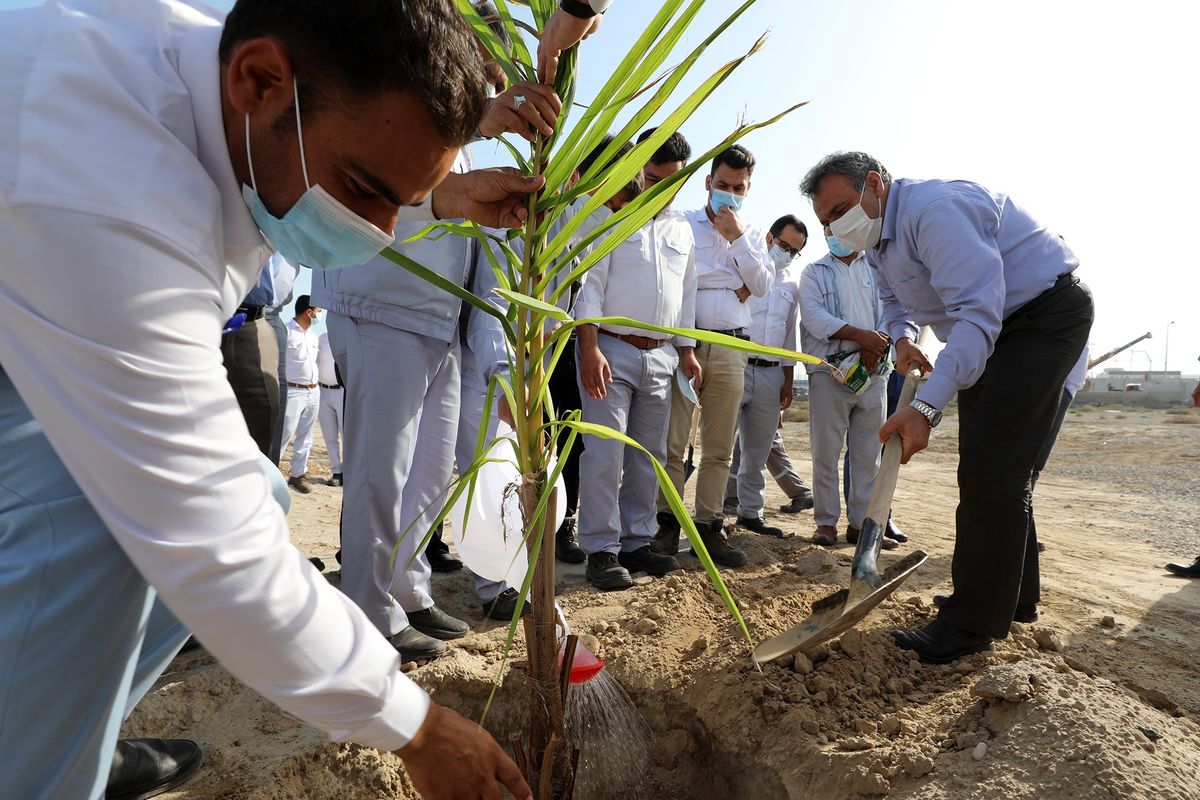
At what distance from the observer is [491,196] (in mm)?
1505

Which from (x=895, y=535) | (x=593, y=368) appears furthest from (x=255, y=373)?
(x=895, y=535)

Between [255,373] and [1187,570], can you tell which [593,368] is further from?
[1187,570]

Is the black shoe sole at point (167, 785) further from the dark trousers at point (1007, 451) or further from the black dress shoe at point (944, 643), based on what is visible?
the dark trousers at point (1007, 451)

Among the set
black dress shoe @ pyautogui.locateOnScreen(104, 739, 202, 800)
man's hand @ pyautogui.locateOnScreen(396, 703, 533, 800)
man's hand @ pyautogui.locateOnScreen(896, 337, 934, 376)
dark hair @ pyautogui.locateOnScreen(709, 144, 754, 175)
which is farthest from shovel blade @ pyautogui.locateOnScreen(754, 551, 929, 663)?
dark hair @ pyautogui.locateOnScreen(709, 144, 754, 175)

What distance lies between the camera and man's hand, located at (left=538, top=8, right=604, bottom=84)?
4.19ft

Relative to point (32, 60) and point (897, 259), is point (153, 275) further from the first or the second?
point (897, 259)

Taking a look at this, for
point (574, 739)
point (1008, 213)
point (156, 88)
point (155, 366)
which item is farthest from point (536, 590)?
point (1008, 213)

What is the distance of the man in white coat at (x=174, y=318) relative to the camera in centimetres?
79

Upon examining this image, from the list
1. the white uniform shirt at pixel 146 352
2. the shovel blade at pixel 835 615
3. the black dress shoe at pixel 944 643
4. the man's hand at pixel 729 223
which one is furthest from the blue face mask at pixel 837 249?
the white uniform shirt at pixel 146 352

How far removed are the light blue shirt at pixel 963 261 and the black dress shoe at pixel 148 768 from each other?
221 centimetres

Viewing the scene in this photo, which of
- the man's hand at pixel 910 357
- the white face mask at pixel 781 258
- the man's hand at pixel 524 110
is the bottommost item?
the man's hand at pixel 910 357

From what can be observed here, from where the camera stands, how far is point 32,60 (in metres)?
0.85

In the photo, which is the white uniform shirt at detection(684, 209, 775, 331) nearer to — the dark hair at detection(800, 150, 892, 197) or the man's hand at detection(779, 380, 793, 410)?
the man's hand at detection(779, 380, 793, 410)

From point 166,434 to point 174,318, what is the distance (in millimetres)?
128
